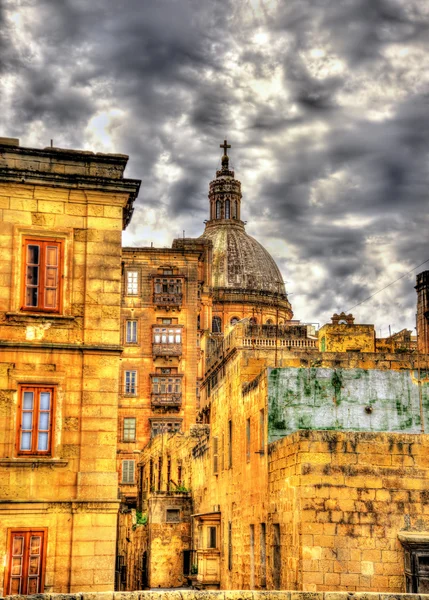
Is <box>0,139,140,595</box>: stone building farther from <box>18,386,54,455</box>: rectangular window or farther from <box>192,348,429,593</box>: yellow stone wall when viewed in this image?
<box>192,348,429,593</box>: yellow stone wall

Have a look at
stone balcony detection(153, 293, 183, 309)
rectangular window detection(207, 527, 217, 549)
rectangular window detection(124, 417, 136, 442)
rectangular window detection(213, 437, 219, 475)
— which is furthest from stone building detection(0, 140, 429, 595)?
stone balcony detection(153, 293, 183, 309)

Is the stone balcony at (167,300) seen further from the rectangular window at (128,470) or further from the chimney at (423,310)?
the chimney at (423,310)

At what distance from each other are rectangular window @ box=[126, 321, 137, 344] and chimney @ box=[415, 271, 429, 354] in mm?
21557

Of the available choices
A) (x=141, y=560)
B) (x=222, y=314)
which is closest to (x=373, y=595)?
(x=141, y=560)

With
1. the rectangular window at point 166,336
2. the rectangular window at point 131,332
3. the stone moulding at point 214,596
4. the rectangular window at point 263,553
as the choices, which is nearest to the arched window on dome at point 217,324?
the rectangular window at point 166,336

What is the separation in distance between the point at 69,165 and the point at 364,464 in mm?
9198

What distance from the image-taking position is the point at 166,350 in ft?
204

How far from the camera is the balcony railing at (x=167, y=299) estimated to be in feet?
205

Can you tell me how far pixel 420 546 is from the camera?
751 inches

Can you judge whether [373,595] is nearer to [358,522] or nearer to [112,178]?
[358,522]

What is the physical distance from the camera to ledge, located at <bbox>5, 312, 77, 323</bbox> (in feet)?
61.2

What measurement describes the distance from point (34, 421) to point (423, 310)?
32383mm

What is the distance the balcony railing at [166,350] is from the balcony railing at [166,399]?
9.29ft

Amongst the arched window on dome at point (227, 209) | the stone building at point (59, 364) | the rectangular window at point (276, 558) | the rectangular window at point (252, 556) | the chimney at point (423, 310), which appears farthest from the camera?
the arched window on dome at point (227, 209)
